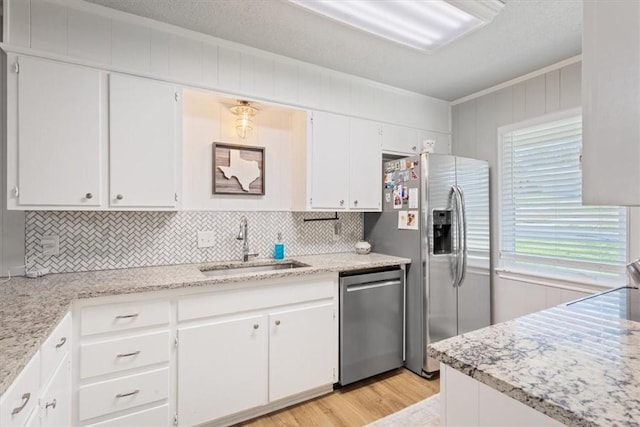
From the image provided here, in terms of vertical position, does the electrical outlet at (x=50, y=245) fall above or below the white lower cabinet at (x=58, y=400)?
above

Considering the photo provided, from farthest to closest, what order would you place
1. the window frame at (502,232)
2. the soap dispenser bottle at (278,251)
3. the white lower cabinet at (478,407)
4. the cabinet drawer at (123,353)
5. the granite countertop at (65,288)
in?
the soap dispenser bottle at (278,251) < the window frame at (502,232) < the cabinet drawer at (123,353) < the granite countertop at (65,288) < the white lower cabinet at (478,407)

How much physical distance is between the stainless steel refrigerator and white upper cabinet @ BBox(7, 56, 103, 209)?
2.14 meters

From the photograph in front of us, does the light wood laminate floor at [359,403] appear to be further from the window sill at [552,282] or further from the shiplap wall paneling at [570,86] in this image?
the shiplap wall paneling at [570,86]

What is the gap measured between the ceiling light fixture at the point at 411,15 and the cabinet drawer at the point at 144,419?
227 centimetres

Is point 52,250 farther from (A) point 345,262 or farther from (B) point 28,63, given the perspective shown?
(A) point 345,262

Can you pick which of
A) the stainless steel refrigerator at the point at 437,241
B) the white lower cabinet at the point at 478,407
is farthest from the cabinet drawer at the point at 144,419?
the stainless steel refrigerator at the point at 437,241

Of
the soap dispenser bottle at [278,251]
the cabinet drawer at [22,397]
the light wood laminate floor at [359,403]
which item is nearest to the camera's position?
the cabinet drawer at [22,397]

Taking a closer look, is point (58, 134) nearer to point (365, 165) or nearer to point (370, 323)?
point (365, 165)

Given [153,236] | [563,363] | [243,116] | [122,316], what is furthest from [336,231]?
[563,363]

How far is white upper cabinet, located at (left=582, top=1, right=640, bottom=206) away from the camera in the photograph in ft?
1.82

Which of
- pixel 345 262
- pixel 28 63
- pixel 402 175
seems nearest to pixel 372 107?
pixel 402 175

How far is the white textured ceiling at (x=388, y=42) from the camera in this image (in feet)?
6.15

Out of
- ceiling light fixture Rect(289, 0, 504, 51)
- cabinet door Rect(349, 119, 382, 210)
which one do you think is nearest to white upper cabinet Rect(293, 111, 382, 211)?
cabinet door Rect(349, 119, 382, 210)

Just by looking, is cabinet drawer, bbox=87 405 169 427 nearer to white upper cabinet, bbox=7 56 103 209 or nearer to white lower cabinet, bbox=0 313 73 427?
white lower cabinet, bbox=0 313 73 427
